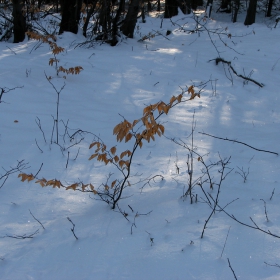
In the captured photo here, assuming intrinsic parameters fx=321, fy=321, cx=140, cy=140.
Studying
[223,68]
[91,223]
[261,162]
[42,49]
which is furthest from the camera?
[42,49]

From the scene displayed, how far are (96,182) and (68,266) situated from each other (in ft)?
3.93

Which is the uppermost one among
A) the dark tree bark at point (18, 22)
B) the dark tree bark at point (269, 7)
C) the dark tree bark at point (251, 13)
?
Result: the dark tree bark at point (269, 7)

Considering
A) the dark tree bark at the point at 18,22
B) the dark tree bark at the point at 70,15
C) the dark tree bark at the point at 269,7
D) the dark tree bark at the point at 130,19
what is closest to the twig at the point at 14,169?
the dark tree bark at the point at 18,22

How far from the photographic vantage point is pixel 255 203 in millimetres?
3064

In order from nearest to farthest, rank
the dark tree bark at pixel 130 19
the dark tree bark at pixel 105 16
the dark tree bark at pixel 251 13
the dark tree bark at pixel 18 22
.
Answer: the dark tree bark at pixel 18 22 < the dark tree bark at pixel 130 19 < the dark tree bark at pixel 105 16 < the dark tree bark at pixel 251 13

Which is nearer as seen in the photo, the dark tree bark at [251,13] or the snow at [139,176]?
the snow at [139,176]

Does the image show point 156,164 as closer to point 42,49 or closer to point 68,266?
point 68,266

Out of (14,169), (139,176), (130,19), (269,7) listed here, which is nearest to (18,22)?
(130,19)

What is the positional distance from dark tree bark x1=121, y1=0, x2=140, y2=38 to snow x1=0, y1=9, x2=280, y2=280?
8.06 feet

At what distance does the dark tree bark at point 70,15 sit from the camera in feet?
31.8

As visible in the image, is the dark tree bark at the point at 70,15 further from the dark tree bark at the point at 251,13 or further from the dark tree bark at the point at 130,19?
the dark tree bark at the point at 251,13

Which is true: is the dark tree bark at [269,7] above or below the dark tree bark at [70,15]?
above

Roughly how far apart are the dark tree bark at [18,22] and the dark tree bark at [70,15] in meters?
1.32

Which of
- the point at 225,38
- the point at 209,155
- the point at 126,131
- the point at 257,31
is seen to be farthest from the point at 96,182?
the point at 257,31
